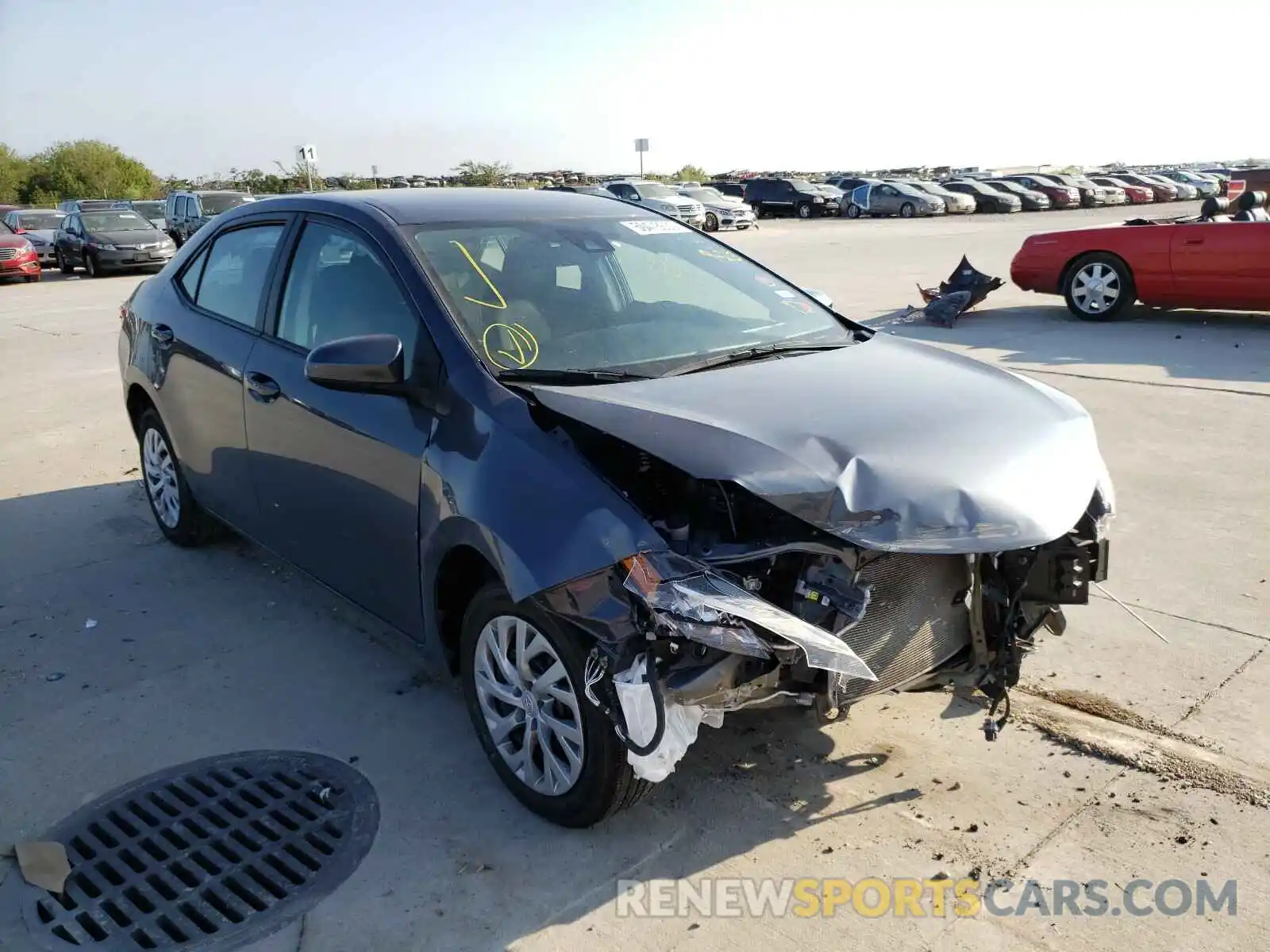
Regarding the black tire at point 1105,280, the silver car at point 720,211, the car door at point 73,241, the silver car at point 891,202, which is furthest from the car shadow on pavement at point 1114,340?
the silver car at point 891,202

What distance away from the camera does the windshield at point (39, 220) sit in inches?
1092

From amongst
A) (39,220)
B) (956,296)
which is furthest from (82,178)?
(956,296)

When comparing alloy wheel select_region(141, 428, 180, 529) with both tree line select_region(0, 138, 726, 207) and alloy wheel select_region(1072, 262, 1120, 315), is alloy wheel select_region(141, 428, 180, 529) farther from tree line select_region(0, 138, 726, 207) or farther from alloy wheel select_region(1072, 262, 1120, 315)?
tree line select_region(0, 138, 726, 207)

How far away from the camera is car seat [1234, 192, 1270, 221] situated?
10695 mm

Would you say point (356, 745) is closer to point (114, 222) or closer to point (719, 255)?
point (719, 255)

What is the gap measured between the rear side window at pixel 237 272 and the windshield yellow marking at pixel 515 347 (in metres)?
1.45

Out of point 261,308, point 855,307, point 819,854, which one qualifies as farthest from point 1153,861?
point 855,307

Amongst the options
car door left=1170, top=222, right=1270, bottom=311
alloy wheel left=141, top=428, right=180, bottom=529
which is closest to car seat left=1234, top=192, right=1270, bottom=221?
car door left=1170, top=222, right=1270, bottom=311

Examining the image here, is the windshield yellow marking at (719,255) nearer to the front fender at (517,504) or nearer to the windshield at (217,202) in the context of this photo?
the front fender at (517,504)

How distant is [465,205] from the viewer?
412 centimetres

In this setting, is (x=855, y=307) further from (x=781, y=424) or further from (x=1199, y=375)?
(x=781, y=424)

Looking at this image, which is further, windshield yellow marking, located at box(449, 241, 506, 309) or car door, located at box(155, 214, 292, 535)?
car door, located at box(155, 214, 292, 535)

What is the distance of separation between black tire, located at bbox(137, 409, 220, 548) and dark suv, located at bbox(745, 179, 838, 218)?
39.7 metres

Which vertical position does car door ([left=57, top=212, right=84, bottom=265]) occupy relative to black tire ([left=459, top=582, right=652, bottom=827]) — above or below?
above
